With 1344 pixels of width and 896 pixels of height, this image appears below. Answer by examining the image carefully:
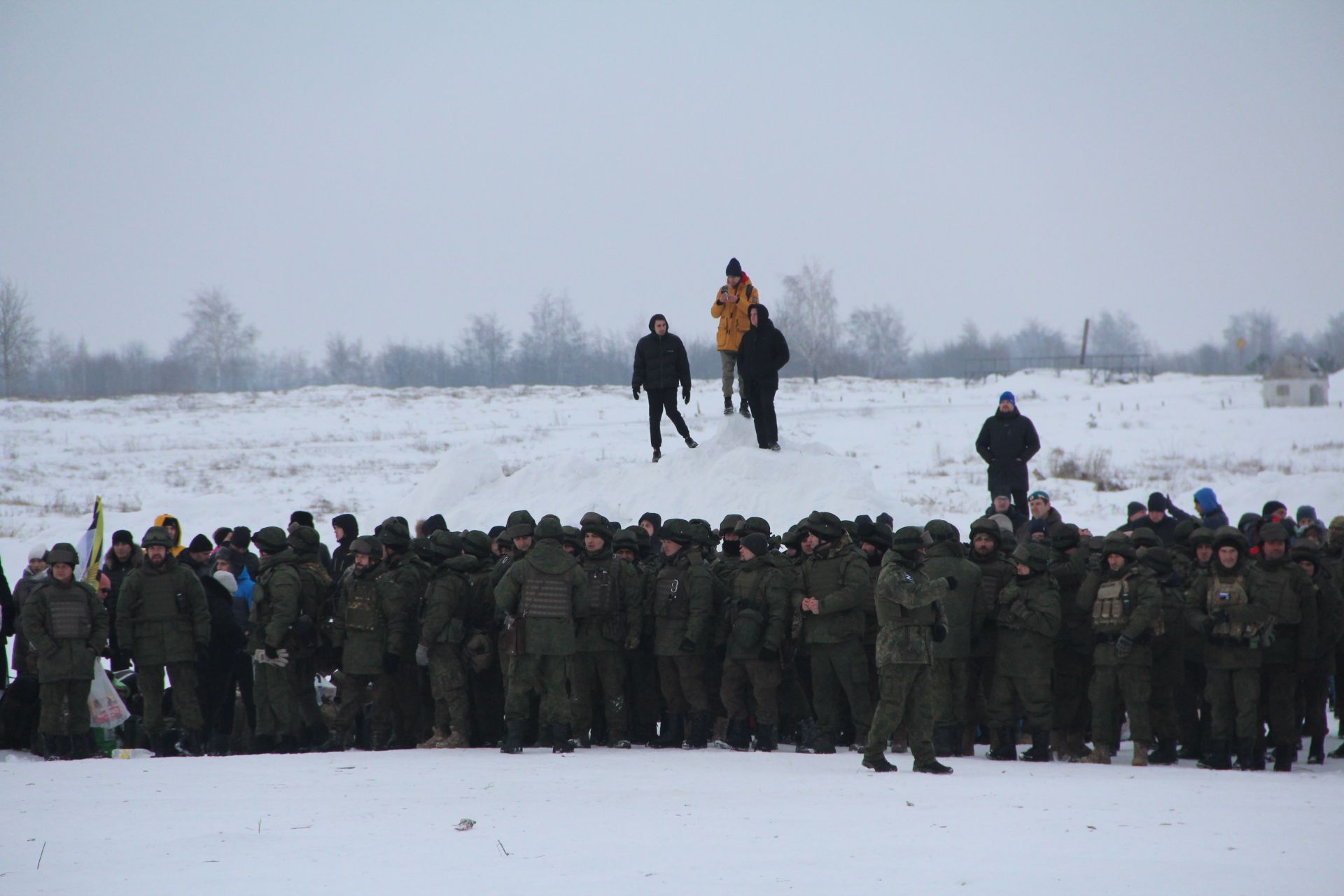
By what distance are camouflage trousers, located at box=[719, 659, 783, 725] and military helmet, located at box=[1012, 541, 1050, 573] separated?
209 centimetres

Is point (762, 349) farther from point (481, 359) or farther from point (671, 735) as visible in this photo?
point (481, 359)

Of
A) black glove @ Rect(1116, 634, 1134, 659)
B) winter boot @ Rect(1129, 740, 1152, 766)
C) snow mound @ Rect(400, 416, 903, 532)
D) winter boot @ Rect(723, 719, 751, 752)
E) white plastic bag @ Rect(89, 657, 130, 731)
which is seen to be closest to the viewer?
black glove @ Rect(1116, 634, 1134, 659)

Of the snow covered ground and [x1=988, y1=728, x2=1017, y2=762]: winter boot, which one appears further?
[x1=988, y1=728, x2=1017, y2=762]: winter boot

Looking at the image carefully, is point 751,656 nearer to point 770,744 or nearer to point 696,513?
point 770,744

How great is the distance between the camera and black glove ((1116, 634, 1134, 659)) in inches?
352

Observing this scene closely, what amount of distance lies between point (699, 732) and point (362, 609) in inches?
117

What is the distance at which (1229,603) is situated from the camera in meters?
8.93

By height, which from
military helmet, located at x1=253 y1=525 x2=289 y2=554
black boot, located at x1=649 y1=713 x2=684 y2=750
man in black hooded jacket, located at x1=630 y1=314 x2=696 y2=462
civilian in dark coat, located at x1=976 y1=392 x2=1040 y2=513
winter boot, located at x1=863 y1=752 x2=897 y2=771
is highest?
man in black hooded jacket, located at x1=630 y1=314 x2=696 y2=462

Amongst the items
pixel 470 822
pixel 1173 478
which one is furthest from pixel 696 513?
pixel 1173 478

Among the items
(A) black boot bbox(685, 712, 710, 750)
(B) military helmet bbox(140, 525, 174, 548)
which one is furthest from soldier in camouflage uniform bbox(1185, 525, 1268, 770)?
(B) military helmet bbox(140, 525, 174, 548)

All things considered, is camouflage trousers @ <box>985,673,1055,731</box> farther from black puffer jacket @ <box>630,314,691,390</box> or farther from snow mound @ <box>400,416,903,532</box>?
black puffer jacket @ <box>630,314,691,390</box>

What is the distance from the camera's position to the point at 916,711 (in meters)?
8.40

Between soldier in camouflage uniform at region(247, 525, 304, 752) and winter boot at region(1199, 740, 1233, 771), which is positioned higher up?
soldier in camouflage uniform at region(247, 525, 304, 752)

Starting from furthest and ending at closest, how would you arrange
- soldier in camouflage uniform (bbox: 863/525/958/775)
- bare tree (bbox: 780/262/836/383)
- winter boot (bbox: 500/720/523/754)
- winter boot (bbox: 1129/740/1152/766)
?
bare tree (bbox: 780/262/836/383) → winter boot (bbox: 500/720/523/754) → winter boot (bbox: 1129/740/1152/766) → soldier in camouflage uniform (bbox: 863/525/958/775)
